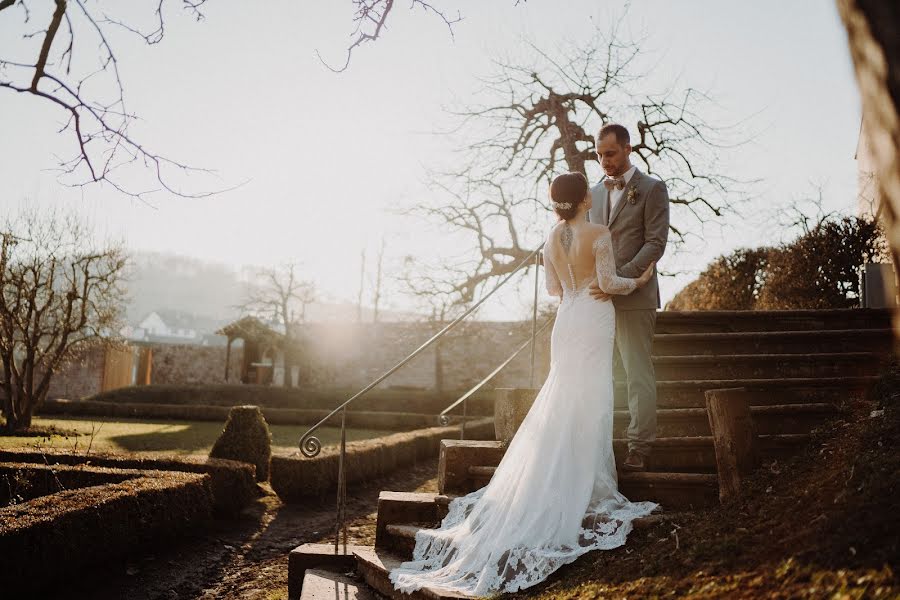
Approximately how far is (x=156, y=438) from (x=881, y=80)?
44.5ft

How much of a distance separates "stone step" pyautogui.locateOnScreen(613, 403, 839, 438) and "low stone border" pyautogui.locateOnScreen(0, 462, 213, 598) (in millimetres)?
4174

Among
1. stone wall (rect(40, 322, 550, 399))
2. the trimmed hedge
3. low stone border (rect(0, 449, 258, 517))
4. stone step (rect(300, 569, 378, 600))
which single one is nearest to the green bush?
low stone border (rect(0, 449, 258, 517))

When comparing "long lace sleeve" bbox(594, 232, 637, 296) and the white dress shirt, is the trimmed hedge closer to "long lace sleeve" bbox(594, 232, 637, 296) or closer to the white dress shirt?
the white dress shirt

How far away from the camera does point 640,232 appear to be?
171 inches

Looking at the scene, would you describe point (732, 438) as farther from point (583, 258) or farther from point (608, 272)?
point (583, 258)

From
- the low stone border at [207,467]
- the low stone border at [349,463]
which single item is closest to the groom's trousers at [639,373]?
the low stone border at [349,463]

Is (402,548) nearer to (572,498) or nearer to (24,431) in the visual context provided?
(572,498)

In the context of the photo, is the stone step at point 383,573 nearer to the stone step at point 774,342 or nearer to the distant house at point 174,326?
the stone step at point 774,342

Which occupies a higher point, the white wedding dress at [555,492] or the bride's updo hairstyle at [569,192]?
the bride's updo hairstyle at [569,192]

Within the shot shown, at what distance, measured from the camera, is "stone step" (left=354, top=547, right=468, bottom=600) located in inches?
125

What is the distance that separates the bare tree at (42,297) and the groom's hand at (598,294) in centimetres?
1294

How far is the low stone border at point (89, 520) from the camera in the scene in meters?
4.53

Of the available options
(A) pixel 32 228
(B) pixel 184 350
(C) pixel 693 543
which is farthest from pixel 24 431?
(B) pixel 184 350

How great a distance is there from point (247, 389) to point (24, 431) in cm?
956
